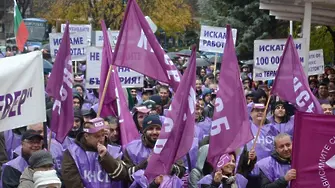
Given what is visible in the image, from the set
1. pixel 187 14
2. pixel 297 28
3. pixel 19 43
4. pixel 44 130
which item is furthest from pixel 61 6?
pixel 44 130

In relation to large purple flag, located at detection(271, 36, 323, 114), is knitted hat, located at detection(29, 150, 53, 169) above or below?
below

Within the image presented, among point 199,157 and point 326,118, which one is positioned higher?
point 326,118

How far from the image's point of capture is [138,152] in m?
7.28

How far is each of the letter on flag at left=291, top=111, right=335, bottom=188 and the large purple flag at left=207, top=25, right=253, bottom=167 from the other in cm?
45

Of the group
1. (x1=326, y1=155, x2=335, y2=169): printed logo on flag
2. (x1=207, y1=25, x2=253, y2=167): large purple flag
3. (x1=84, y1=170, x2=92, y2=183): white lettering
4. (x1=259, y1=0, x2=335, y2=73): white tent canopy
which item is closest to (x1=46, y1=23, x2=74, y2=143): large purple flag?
(x1=84, y1=170, x2=92, y2=183): white lettering

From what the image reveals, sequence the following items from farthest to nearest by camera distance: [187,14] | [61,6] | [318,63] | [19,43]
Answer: [187,14]
[61,6]
[318,63]
[19,43]

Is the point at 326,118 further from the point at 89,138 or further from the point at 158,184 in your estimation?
the point at 89,138

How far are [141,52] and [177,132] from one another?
1.71 meters

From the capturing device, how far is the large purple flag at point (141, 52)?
7801 mm

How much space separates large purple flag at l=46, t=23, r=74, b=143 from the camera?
7.59 metres

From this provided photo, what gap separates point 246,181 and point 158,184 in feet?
3.11

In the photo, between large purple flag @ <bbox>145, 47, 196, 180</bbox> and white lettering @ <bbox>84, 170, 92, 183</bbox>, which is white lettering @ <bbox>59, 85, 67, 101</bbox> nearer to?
white lettering @ <bbox>84, 170, 92, 183</bbox>

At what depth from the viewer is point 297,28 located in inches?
1090

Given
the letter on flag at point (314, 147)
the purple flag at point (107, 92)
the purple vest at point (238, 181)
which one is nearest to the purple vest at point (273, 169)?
the purple vest at point (238, 181)
